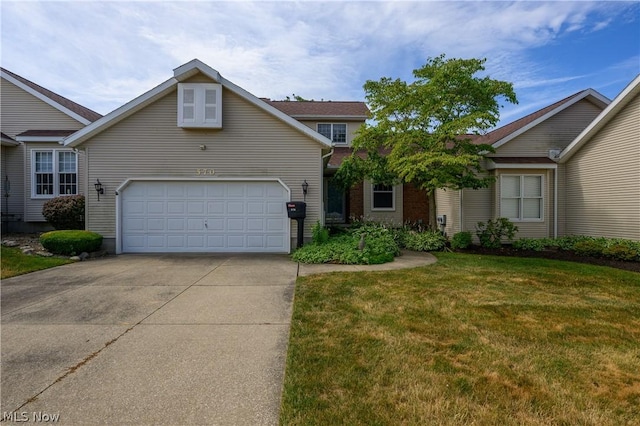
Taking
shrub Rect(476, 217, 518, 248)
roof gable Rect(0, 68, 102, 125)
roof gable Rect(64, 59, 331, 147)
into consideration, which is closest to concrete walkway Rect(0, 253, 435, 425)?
roof gable Rect(64, 59, 331, 147)

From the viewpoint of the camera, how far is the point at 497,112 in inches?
402

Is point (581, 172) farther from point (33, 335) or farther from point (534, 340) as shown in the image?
point (33, 335)

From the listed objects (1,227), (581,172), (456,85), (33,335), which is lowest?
(33,335)

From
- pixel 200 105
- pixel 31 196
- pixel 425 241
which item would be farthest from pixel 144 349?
pixel 31 196

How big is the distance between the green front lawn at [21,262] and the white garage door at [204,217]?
2068mm

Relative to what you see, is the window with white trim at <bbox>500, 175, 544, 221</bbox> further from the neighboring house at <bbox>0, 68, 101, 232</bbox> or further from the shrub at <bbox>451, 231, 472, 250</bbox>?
the neighboring house at <bbox>0, 68, 101, 232</bbox>

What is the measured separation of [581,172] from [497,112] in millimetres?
4334

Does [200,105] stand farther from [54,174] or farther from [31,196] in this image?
[31,196]

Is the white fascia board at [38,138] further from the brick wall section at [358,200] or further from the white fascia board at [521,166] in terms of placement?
the white fascia board at [521,166]

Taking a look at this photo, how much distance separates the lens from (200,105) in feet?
33.1

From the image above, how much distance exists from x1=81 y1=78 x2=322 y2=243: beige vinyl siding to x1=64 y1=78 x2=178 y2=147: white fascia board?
0.19m

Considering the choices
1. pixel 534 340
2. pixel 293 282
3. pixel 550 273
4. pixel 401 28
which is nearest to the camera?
pixel 534 340

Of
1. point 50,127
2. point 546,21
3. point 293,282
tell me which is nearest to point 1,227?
point 50,127

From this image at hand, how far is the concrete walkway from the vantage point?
2.51 meters
